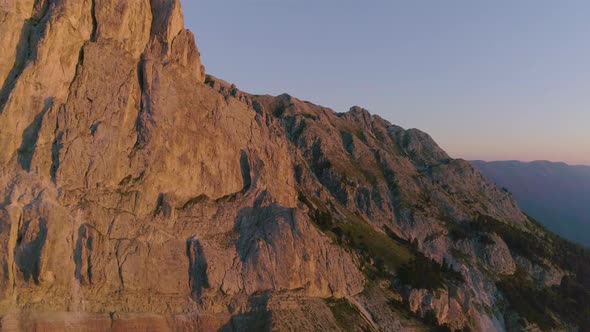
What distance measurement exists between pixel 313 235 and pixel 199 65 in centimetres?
3754

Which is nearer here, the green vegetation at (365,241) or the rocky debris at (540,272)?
Result: the green vegetation at (365,241)

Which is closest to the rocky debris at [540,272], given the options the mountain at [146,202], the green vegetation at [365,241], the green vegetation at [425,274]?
the green vegetation at [425,274]

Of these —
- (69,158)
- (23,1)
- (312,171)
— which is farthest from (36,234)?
(312,171)

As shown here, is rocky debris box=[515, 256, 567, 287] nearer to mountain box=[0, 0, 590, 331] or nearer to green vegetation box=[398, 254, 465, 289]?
green vegetation box=[398, 254, 465, 289]

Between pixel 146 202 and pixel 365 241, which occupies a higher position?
pixel 146 202

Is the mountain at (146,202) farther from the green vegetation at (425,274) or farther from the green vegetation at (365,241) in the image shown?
the green vegetation at (365,241)

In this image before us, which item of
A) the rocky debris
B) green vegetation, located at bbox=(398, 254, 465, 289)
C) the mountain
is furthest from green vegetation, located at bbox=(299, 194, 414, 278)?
the rocky debris

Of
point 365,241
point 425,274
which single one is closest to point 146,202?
point 365,241

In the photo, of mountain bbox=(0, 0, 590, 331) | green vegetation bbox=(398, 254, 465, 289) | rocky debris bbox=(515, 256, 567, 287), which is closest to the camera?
mountain bbox=(0, 0, 590, 331)

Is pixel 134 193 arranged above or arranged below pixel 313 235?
above

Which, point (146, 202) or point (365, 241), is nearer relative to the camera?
point (146, 202)

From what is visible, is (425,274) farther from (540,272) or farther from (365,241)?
(540,272)

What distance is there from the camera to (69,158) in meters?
68.0

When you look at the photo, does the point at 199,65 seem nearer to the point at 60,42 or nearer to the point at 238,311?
the point at 60,42
